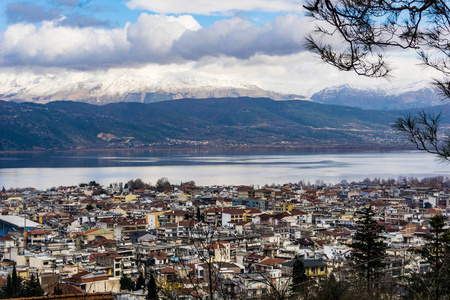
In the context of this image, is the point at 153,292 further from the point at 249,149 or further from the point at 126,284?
the point at 249,149

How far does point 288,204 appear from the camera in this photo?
24750mm

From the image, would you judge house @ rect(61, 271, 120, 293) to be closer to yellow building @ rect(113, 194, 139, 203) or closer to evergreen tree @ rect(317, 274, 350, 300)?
evergreen tree @ rect(317, 274, 350, 300)

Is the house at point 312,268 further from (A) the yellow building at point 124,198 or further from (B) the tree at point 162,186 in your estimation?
(B) the tree at point 162,186

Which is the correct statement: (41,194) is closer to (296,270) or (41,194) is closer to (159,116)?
(296,270)

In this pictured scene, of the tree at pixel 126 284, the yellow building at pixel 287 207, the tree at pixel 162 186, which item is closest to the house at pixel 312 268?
the tree at pixel 126 284

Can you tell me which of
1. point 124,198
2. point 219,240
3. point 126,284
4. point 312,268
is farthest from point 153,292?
point 124,198

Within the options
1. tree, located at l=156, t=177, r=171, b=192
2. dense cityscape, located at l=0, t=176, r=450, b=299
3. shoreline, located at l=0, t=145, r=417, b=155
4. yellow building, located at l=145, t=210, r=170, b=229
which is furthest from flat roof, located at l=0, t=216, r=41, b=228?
shoreline, located at l=0, t=145, r=417, b=155

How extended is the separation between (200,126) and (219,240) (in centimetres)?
11595

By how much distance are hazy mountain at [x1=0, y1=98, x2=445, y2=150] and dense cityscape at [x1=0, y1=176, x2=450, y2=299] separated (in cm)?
6441

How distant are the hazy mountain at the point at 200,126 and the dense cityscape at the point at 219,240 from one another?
64.4m

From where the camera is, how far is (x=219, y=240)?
4.65 metres

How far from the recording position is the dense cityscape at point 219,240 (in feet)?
14.9

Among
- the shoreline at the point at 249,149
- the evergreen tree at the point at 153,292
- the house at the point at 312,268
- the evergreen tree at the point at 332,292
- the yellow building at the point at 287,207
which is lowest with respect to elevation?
the yellow building at the point at 287,207

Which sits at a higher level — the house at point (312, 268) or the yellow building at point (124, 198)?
the house at point (312, 268)
